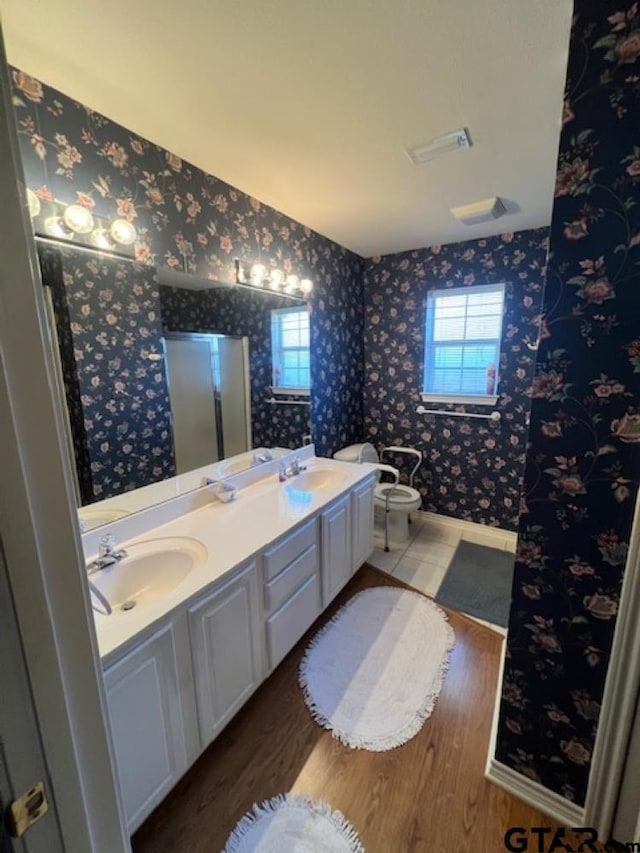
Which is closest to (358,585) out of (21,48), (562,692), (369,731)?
(369,731)

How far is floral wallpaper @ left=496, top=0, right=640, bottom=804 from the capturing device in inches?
36.3

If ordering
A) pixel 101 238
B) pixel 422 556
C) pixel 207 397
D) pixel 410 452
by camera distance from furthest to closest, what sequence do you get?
1. pixel 410 452
2. pixel 422 556
3. pixel 207 397
4. pixel 101 238

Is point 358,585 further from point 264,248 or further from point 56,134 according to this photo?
point 56,134

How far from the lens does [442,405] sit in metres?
3.29

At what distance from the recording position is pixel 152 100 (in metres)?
1.37

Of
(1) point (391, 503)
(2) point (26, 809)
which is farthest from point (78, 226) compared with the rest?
(1) point (391, 503)

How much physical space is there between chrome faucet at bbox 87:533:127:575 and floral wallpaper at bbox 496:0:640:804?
149cm

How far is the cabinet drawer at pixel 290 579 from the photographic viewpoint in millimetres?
1611

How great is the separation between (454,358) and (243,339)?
195 centimetres

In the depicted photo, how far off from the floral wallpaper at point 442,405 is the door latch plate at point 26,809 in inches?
126

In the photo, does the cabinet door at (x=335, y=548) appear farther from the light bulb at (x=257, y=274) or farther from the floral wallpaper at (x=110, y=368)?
the light bulb at (x=257, y=274)

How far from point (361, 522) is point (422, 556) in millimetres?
782

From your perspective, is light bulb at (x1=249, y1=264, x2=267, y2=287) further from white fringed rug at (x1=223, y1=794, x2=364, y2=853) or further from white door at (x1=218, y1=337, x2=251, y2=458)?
white fringed rug at (x1=223, y1=794, x2=364, y2=853)

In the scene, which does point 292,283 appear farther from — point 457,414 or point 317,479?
point 457,414
